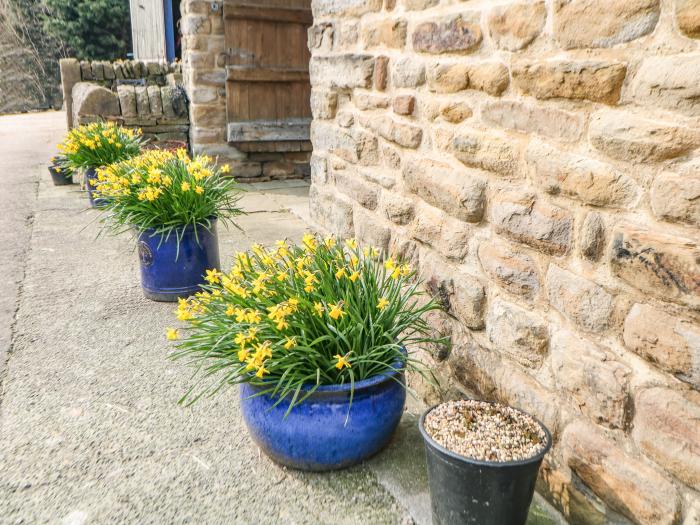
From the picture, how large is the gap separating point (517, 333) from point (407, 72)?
1.12 metres

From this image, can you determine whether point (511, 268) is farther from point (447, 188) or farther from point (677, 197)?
point (677, 197)

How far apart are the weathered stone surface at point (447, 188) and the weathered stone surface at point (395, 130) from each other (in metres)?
0.09

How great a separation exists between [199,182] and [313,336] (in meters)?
1.79

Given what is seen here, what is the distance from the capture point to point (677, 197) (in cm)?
138

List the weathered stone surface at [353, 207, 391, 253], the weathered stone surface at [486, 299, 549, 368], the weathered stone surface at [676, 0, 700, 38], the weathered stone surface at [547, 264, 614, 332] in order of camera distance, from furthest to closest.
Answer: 1. the weathered stone surface at [353, 207, 391, 253]
2. the weathered stone surface at [486, 299, 549, 368]
3. the weathered stone surface at [547, 264, 614, 332]
4. the weathered stone surface at [676, 0, 700, 38]

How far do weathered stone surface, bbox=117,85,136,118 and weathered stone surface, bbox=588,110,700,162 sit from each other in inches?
245

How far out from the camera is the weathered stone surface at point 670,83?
131 cm

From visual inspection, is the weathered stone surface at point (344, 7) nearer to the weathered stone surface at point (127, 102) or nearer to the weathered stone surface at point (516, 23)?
the weathered stone surface at point (516, 23)

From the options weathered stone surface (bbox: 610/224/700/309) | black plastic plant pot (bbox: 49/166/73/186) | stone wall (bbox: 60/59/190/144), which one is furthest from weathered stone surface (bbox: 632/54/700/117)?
black plastic plant pot (bbox: 49/166/73/186)

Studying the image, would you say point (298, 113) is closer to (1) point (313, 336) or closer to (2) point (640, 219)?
(1) point (313, 336)

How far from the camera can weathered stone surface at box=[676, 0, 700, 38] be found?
128cm

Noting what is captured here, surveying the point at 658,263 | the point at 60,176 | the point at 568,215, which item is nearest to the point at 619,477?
the point at 658,263

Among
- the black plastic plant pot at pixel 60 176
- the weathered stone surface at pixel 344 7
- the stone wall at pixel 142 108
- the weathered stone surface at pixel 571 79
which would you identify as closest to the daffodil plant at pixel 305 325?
the weathered stone surface at pixel 571 79

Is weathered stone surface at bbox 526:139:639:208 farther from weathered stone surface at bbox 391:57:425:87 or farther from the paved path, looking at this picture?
the paved path
